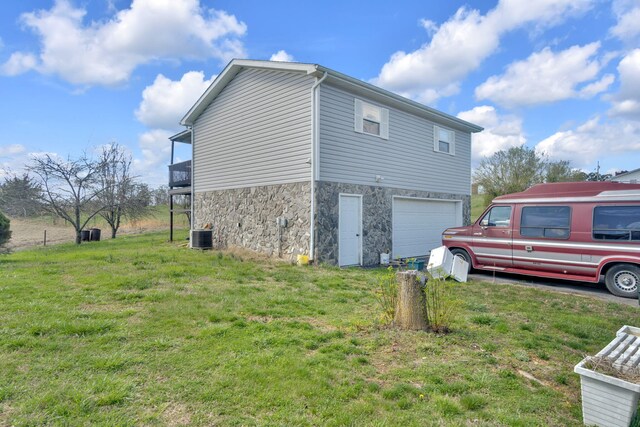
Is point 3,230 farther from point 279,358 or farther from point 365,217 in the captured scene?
point 279,358

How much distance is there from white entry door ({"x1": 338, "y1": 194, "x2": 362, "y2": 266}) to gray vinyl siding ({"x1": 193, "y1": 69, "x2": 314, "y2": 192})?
1.51 metres

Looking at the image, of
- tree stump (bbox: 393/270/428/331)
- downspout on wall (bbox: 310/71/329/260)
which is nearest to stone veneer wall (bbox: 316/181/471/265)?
downspout on wall (bbox: 310/71/329/260)

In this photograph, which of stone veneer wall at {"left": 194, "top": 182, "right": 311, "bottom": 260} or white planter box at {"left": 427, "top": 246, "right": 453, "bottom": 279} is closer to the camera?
white planter box at {"left": 427, "top": 246, "right": 453, "bottom": 279}

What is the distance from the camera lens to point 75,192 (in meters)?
17.1

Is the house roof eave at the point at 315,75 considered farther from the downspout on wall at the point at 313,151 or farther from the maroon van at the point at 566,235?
the maroon van at the point at 566,235

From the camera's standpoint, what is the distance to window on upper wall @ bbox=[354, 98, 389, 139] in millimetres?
10430

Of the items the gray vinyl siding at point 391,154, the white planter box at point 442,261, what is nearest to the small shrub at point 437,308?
the white planter box at point 442,261

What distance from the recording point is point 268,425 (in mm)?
2398

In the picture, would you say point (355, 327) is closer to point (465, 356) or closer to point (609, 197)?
point (465, 356)

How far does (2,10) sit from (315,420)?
38.0ft

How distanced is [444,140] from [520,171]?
1132 centimetres

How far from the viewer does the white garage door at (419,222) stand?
38.7ft

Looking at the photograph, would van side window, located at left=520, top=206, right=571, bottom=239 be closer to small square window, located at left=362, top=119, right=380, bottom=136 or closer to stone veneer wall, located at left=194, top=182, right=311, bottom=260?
small square window, located at left=362, top=119, right=380, bottom=136

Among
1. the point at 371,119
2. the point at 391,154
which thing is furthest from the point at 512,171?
the point at 371,119
